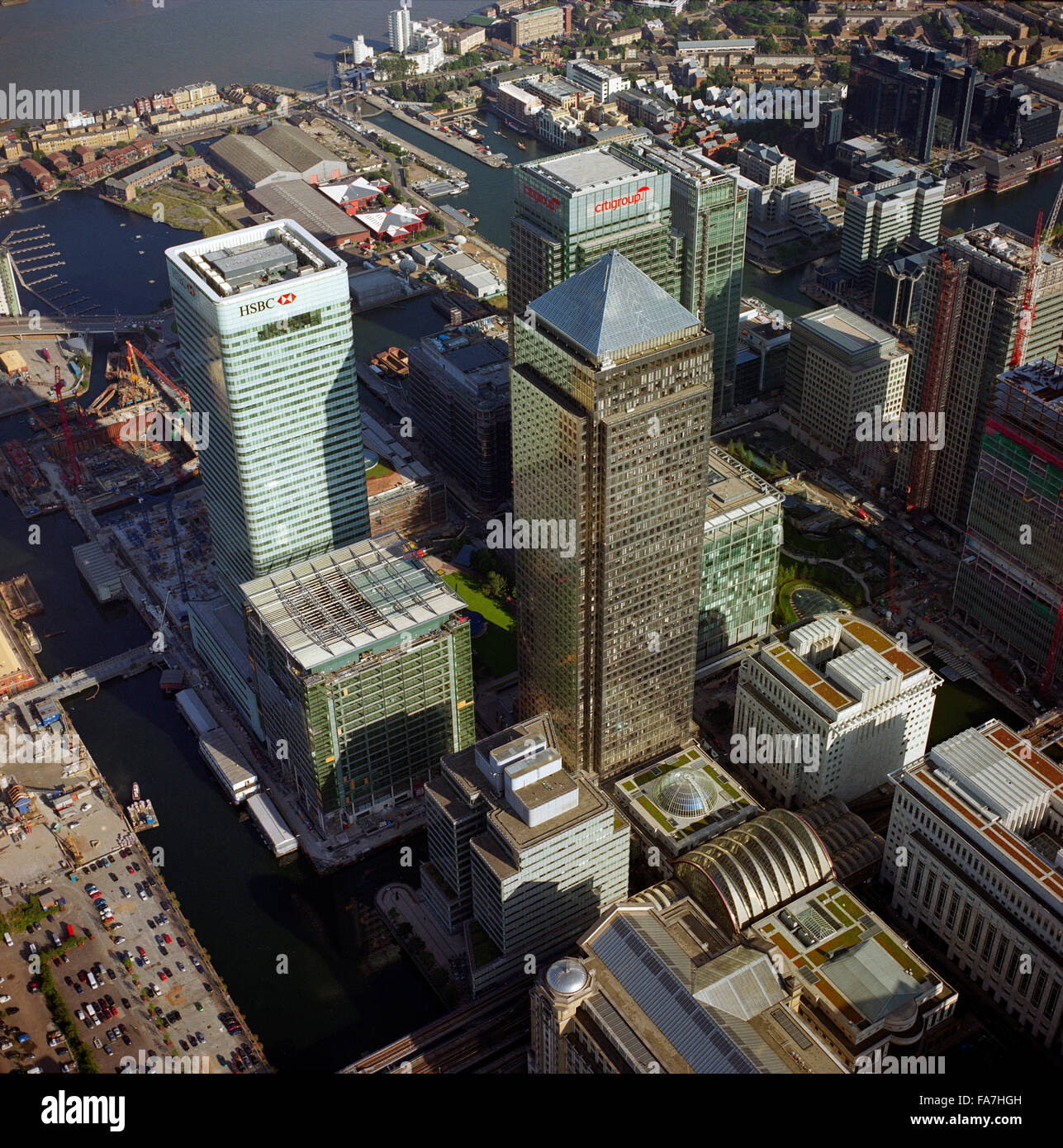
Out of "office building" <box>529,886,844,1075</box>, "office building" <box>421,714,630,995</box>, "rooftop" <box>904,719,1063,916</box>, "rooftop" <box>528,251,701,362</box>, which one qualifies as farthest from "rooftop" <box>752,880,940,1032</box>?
"rooftop" <box>528,251,701,362</box>

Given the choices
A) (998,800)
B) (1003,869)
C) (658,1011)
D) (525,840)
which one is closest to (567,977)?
(658,1011)

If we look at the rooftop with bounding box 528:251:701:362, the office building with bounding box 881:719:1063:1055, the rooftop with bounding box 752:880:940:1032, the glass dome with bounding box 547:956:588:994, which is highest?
the rooftop with bounding box 528:251:701:362

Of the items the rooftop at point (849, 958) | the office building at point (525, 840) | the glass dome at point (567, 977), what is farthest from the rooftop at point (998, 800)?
the glass dome at point (567, 977)

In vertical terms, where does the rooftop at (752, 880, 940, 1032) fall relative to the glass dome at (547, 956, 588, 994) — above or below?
below

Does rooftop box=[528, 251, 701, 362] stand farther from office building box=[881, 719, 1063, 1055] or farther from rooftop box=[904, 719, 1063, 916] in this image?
office building box=[881, 719, 1063, 1055]

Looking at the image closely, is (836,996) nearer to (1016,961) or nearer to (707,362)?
(1016,961)

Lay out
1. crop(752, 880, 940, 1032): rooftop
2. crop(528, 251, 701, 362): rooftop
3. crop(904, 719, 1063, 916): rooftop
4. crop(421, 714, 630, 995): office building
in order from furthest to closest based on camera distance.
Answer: crop(421, 714, 630, 995): office building
crop(904, 719, 1063, 916): rooftop
crop(752, 880, 940, 1032): rooftop
crop(528, 251, 701, 362): rooftop

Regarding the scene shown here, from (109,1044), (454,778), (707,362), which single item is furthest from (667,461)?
(109,1044)
